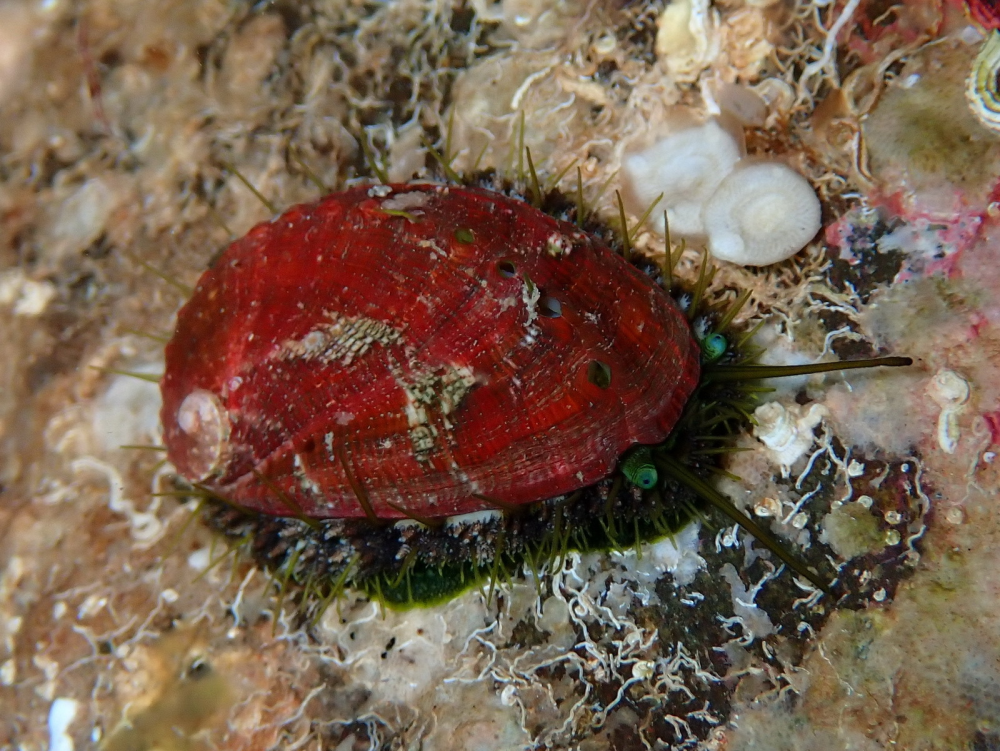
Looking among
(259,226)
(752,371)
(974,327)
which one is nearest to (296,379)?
(259,226)

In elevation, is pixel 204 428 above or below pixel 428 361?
below

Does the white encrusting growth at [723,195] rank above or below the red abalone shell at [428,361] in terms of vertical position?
above

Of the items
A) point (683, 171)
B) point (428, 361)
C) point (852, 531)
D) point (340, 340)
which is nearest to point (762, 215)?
point (683, 171)

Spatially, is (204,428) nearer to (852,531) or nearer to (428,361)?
(428,361)

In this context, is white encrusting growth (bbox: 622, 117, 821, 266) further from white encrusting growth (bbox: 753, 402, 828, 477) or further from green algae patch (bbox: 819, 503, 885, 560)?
green algae patch (bbox: 819, 503, 885, 560)

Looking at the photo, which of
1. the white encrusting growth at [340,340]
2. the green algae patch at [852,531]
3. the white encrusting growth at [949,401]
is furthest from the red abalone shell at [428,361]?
the white encrusting growth at [949,401]

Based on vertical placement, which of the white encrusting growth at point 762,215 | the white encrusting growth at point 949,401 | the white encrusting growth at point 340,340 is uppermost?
the white encrusting growth at point 762,215

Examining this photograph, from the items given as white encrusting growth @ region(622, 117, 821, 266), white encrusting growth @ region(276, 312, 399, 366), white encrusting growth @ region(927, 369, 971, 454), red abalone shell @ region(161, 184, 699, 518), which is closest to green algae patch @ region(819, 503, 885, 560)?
white encrusting growth @ region(927, 369, 971, 454)

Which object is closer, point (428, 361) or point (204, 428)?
point (428, 361)

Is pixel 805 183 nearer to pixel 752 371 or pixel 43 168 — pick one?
pixel 752 371

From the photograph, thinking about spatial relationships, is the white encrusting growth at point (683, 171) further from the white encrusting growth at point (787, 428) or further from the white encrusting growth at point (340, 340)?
the white encrusting growth at point (340, 340)
